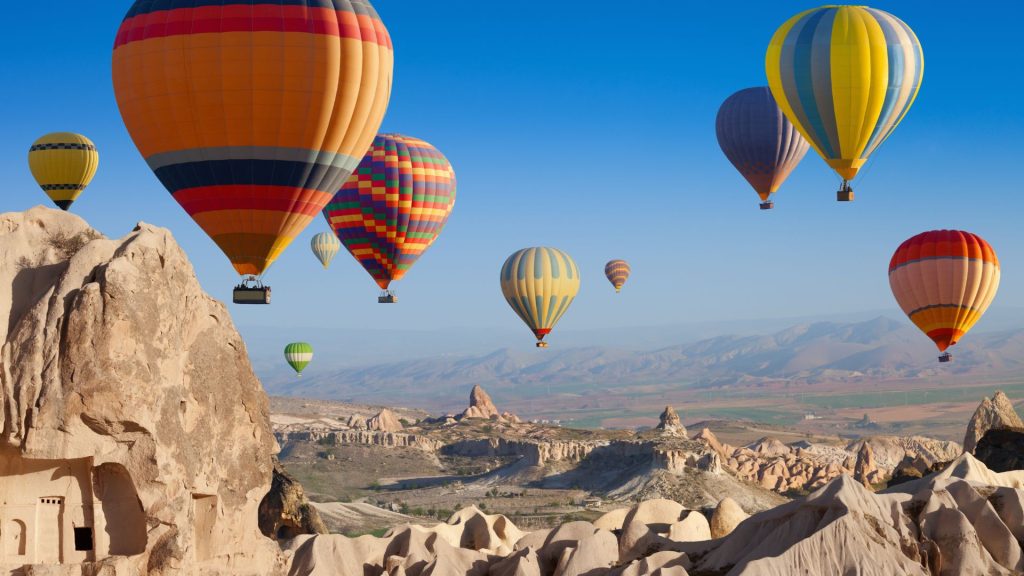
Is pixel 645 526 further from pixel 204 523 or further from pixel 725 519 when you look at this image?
pixel 204 523

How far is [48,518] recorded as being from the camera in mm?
26312

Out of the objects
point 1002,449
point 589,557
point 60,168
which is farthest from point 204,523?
point 60,168

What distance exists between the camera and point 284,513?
5778 cm

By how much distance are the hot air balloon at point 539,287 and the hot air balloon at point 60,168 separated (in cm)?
2572

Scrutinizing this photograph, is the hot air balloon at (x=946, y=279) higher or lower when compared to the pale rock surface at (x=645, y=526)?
higher

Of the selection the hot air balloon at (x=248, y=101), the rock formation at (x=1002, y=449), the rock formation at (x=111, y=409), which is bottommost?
the rock formation at (x=1002, y=449)

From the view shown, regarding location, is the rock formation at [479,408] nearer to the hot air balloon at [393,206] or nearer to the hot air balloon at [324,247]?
the hot air balloon at [324,247]

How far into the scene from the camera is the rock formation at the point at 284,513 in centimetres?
5759

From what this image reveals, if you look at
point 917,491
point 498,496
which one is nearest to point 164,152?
point 917,491

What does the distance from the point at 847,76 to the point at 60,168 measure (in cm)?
3992

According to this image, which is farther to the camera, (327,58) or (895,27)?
(895,27)

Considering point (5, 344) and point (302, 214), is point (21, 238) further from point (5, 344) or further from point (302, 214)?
point (302, 214)

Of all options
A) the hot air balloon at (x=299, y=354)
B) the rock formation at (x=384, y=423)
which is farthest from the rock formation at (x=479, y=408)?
the hot air balloon at (x=299, y=354)

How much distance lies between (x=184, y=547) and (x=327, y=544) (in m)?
11.7
